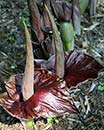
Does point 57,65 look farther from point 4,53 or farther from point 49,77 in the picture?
point 4,53

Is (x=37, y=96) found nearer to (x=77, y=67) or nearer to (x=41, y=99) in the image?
(x=41, y=99)

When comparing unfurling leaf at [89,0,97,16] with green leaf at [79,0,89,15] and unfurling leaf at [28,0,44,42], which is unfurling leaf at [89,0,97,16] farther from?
unfurling leaf at [28,0,44,42]

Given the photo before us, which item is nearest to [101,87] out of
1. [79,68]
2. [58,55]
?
[79,68]

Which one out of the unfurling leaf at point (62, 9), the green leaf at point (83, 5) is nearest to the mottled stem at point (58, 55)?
the unfurling leaf at point (62, 9)

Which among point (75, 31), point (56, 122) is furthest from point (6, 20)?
point (56, 122)

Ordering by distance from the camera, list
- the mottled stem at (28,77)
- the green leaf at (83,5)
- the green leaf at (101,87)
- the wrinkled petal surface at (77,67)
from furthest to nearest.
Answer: the green leaf at (83,5)
the green leaf at (101,87)
the wrinkled petal surface at (77,67)
the mottled stem at (28,77)

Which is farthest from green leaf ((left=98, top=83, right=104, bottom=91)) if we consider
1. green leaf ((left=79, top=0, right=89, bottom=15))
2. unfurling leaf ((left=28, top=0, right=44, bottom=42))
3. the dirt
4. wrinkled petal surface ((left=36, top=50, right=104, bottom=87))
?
green leaf ((left=79, top=0, right=89, bottom=15))

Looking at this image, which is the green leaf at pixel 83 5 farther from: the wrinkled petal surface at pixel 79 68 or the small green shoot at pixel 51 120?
the small green shoot at pixel 51 120
